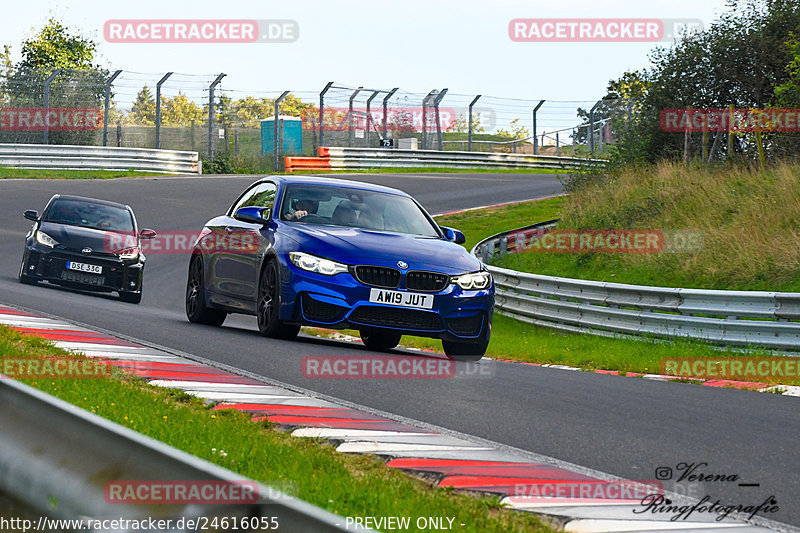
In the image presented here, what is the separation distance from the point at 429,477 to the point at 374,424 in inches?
54.6

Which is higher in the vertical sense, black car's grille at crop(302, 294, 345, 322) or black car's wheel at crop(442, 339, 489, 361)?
black car's grille at crop(302, 294, 345, 322)

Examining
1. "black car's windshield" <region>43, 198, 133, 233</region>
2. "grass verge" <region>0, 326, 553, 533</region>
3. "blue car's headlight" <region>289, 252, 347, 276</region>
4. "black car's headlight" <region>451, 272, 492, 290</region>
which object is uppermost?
"black car's windshield" <region>43, 198, 133, 233</region>

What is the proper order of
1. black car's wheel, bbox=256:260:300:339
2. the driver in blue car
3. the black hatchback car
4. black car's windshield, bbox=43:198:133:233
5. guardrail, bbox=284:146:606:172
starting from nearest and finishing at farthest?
black car's wheel, bbox=256:260:300:339 → the driver in blue car → the black hatchback car → black car's windshield, bbox=43:198:133:233 → guardrail, bbox=284:146:606:172

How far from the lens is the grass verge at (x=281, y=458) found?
4.35m

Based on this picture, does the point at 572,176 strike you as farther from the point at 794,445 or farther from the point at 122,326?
the point at 794,445

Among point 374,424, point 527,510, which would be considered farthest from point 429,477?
point 374,424

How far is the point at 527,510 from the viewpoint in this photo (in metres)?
4.46

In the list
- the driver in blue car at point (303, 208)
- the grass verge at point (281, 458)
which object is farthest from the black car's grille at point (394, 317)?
the grass verge at point (281, 458)

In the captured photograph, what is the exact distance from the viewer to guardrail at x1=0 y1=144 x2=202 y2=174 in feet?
114

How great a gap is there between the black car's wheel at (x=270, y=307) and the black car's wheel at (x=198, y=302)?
1598mm

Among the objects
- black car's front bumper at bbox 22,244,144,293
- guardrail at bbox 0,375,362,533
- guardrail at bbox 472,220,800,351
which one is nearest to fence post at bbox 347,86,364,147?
guardrail at bbox 472,220,800,351

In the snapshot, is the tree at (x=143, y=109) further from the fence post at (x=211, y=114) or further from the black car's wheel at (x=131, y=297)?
the black car's wheel at (x=131, y=297)

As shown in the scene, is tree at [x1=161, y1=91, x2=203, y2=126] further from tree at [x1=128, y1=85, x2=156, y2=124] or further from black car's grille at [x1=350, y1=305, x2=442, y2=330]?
black car's grille at [x1=350, y1=305, x2=442, y2=330]

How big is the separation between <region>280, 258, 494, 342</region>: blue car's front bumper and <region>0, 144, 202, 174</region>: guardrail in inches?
1077
